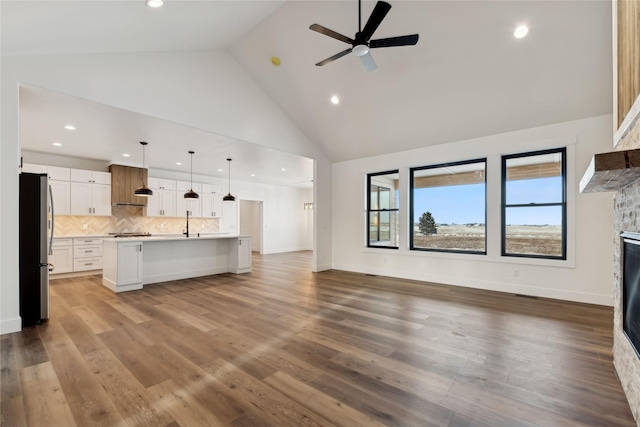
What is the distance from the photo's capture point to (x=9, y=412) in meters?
1.84

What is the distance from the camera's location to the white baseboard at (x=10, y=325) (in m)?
3.11

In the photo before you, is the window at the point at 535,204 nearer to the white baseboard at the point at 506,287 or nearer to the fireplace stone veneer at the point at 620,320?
the white baseboard at the point at 506,287

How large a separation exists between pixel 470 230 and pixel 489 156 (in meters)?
1.43

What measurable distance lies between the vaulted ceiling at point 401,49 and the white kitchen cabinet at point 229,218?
17.4 ft

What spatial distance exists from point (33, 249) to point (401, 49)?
5.41 m

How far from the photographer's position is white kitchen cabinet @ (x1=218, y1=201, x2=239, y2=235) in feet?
32.4

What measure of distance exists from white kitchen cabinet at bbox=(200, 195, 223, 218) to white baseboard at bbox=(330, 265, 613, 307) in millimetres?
5525

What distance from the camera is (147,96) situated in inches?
162

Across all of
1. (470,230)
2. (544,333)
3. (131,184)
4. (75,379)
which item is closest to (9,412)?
(75,379)

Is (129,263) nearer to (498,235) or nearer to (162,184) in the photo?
(162,184)

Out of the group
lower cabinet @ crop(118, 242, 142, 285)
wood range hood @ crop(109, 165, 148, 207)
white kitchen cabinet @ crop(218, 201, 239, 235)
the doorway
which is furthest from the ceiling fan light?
the doorway

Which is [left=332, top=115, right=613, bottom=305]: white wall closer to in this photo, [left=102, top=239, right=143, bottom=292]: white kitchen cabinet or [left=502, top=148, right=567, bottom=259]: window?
[left=502, top=148, right=567, bottom=259]: window

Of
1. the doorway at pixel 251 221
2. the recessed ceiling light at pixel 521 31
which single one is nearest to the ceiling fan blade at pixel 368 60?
the recessed ceiling light at pixel 521 31

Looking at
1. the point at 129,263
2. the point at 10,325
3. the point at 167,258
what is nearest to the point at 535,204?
the point at 167,258
